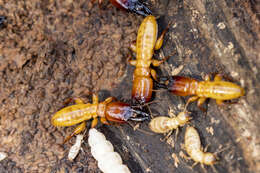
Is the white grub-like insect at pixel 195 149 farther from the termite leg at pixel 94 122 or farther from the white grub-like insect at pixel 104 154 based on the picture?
the termite leg at pixel 94 122

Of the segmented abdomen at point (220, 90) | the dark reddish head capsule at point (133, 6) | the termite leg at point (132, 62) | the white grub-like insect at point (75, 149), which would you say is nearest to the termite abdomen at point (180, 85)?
the segmented abdomen at point (220, 90)

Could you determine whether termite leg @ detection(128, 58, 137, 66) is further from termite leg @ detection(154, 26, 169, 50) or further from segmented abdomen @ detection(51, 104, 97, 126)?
segmented abdomen @ detection(51, 104, 97, 126)

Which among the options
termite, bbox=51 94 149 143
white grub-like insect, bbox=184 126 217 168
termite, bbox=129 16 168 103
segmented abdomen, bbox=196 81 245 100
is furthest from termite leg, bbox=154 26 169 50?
white grub-like insect, bbox=184 126 217 168

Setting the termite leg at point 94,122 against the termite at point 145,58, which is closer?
the termite at point 145,58

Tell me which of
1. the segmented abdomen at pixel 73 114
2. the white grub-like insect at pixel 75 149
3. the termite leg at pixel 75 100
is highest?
the termite leg at pixel 75 100

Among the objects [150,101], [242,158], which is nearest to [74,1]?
[150,101]

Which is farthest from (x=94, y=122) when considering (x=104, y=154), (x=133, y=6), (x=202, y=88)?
(x=133, y=6)

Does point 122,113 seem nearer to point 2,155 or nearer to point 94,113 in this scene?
point 94,113

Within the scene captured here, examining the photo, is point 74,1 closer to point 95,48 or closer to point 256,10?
point 95,48
